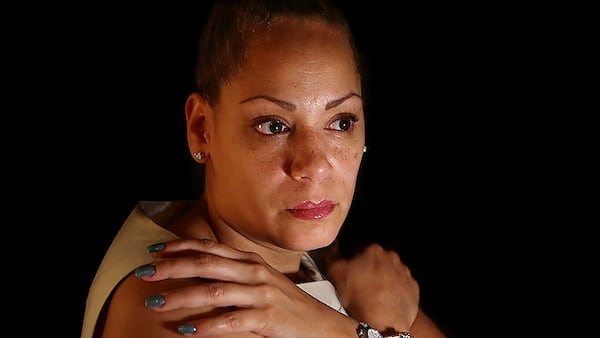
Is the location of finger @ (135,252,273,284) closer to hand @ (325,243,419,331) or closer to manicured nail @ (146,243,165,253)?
manicured nail @ (146,243,165,253)

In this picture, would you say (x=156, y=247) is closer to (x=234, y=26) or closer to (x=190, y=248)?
(x=190, y=248)

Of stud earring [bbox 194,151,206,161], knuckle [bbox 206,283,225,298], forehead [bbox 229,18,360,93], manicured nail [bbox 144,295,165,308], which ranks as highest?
forehead [bbox 229,18,360,93]

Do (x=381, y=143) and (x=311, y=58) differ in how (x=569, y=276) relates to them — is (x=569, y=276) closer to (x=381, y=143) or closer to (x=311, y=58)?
(x=381, y=143)

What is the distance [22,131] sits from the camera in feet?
6.59

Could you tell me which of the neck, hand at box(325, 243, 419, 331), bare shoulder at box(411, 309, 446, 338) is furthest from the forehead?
bare shoulder at box(411, 309, 446, 338)

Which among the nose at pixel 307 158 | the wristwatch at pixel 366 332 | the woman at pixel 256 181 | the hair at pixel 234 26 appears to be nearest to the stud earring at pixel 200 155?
the woman at pixel 256 181

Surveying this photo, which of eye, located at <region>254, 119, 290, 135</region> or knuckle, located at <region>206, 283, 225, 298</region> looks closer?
knuckle, located at <region>206, 283, 225, 298</region>

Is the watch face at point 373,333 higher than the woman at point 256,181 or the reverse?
the reverse

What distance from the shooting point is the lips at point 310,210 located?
1650 millimetres

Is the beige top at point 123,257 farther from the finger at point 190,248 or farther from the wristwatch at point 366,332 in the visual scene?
the wristwatch at point 366,332

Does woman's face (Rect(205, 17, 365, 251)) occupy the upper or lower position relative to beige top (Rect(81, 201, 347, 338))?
upper

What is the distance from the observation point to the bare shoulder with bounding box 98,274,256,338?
1.46m

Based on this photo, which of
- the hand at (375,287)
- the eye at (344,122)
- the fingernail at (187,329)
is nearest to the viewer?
the fingernail at (187,329)

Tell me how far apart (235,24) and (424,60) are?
2.61ft
